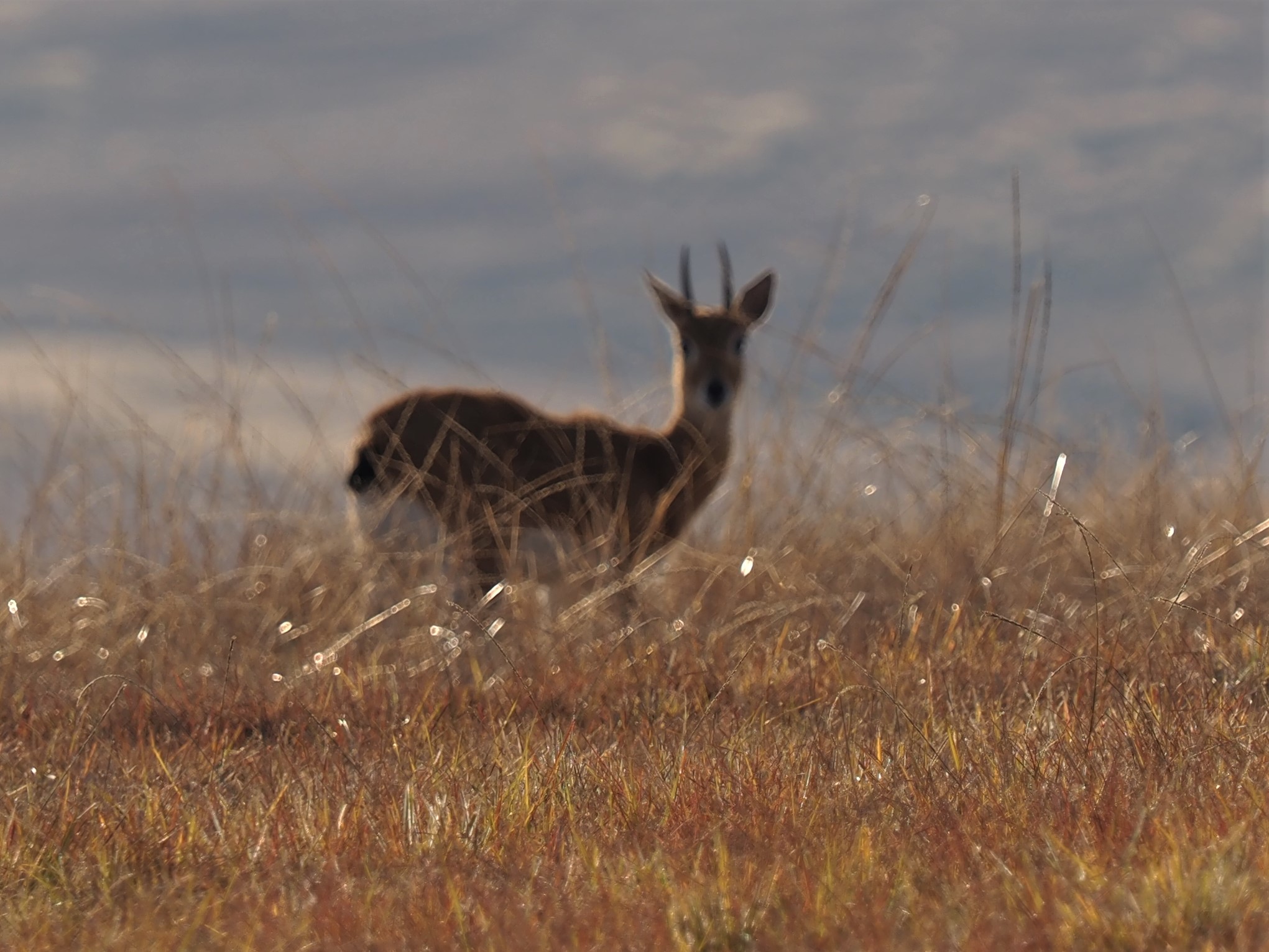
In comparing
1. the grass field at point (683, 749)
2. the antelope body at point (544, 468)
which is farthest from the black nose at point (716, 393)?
the grass field at point (683, 749)

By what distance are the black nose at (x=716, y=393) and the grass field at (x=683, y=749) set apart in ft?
5.00

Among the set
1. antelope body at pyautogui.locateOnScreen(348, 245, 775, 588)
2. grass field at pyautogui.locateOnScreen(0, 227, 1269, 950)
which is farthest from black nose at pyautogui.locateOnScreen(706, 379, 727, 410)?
grass field at pyautogui.locateOnScreen(0, 227, 1269, 950)

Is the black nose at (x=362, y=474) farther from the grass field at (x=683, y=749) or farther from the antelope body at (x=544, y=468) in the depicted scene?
the grass field at (x=683, y=749)

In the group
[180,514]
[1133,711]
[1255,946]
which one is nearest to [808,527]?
[180,514]

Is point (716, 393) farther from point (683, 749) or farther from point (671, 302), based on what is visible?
point (683, 749)

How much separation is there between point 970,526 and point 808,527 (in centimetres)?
68

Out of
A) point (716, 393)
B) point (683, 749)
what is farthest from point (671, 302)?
point (683, 749)

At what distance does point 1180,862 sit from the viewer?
2.48 meters

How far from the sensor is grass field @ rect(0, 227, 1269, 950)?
2.60 m

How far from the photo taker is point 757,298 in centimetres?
912

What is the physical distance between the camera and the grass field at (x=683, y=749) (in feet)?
8.53

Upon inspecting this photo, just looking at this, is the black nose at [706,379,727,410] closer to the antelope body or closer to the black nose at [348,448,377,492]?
the antelope body

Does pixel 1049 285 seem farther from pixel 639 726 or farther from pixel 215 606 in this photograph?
pixel 215 606

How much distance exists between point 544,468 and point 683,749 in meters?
4.39
